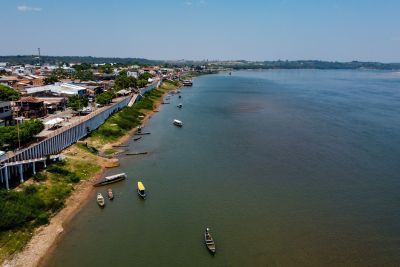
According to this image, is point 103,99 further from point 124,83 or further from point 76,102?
point 124,83

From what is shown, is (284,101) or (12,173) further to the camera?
(284,101)

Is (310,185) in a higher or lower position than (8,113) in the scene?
lower

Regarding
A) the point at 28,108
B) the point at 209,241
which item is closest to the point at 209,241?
the point at 209,241

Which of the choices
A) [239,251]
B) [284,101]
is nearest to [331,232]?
[239,251]

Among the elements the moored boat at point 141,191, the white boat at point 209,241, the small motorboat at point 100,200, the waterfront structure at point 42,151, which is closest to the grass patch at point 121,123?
the waterfront structure at point 42,151

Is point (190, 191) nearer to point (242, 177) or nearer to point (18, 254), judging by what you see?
point (242, 177)

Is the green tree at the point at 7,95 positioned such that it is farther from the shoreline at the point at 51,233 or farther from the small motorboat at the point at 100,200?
the small motorboat at the point at 100,200

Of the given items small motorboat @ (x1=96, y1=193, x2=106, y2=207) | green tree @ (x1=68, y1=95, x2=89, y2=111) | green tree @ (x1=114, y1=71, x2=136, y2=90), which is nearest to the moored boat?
small motorboat @ (x1=96, y1=193, x2=106, y2=207)
